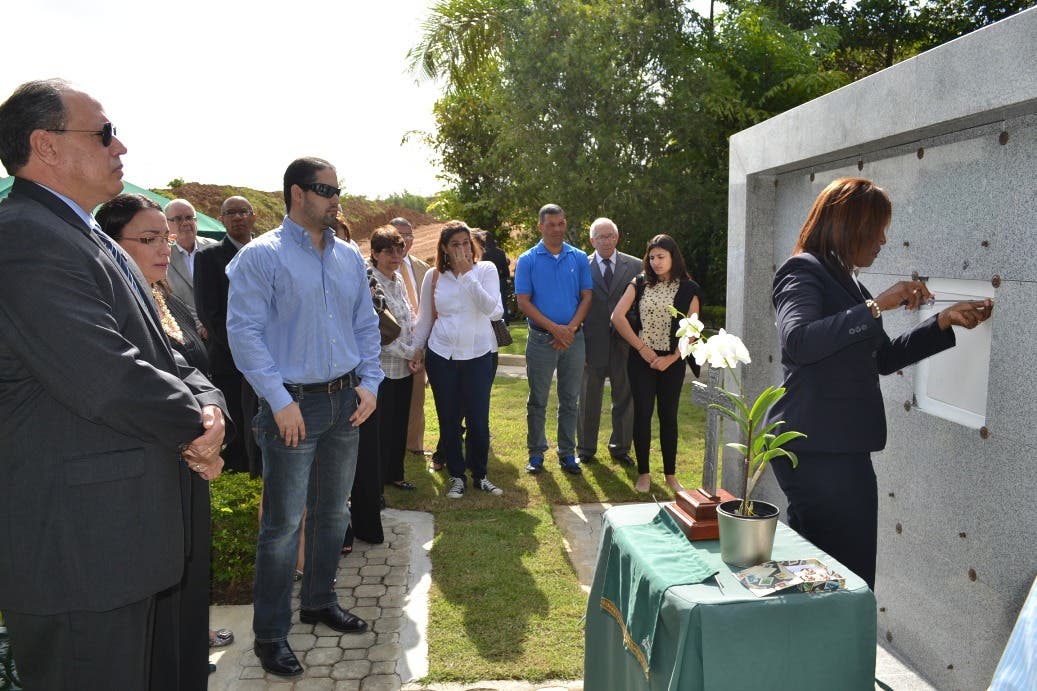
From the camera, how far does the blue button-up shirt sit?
3.39 meters

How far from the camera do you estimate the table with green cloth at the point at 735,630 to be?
2.15 m

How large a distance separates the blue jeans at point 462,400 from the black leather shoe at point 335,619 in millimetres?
2233

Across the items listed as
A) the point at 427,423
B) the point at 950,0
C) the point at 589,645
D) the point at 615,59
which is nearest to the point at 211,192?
the point at 615,59

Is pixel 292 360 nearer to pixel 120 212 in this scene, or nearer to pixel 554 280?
pixel 120 212

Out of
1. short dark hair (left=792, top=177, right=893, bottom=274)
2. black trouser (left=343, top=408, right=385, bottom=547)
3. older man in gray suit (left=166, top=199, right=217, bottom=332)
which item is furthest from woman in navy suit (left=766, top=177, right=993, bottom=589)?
older man in gray suit (left=166, top=199, right=217, bottom=332)

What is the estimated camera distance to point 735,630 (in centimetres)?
217

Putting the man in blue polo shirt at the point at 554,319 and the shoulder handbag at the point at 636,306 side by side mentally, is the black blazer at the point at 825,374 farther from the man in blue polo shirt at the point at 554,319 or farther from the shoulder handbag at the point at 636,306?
the man in blue polo shirt at the point at 554,319

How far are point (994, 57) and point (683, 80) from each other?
40.2ft

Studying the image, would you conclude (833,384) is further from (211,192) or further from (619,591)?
(211,192)

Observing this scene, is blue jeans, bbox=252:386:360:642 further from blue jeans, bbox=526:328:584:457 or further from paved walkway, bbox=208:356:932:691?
blue jeans, bbox=526:328:584:457

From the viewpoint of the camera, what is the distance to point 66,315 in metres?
1.97

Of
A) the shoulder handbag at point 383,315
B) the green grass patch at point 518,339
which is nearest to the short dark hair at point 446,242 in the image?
the shoulder handbag at point 383,315

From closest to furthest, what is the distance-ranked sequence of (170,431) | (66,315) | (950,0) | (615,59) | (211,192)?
(66,315)
(170,431)
(615,59)
(950,0)
(211,192)

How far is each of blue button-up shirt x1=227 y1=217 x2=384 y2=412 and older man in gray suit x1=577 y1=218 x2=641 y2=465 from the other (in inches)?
140
